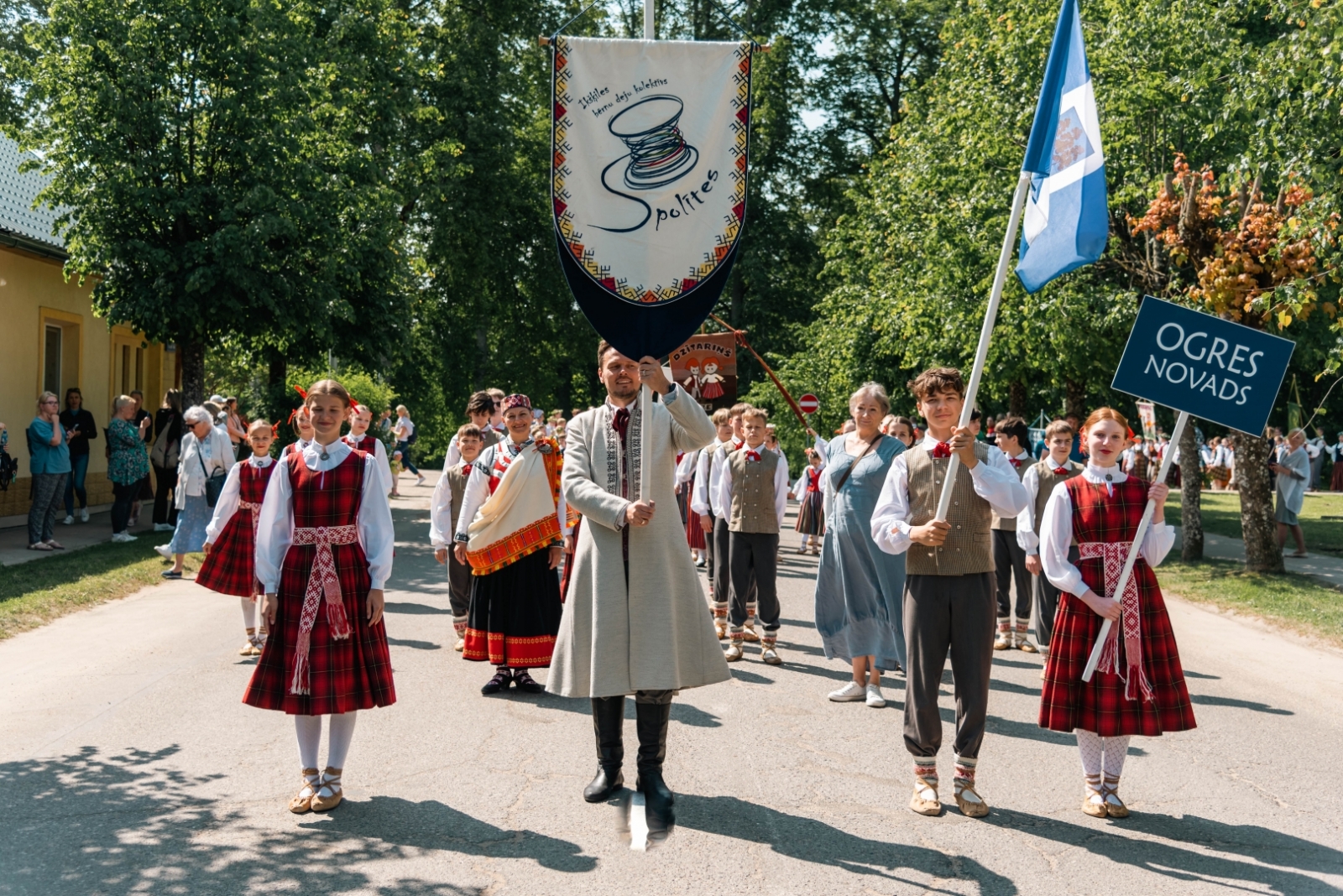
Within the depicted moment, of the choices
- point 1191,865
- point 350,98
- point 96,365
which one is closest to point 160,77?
point 350,98

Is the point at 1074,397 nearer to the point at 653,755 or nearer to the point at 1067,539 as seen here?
the point at 1067,539

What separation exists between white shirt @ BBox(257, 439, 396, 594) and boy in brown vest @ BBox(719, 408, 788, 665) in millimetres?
4436

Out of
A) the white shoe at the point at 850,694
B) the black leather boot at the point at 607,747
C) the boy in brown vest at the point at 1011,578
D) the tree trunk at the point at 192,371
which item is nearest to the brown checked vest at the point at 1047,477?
the boy in brown vest at the point at 1011,578

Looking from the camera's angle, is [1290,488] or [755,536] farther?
[1290,488]

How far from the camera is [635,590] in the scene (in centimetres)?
544

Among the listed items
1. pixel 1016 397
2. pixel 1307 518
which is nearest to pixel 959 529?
pixel 1016 397

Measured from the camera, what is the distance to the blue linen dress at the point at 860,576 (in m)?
8.05

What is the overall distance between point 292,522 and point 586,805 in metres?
1.89

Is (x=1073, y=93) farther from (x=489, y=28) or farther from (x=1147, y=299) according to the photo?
(x=489, y=28)

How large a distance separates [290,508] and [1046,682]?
142 inches

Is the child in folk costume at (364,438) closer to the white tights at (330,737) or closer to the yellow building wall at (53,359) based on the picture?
the white tights at (330,737)

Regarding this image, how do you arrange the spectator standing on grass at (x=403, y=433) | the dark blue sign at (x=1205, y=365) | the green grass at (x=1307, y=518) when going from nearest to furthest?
the dark blue sign at (x=1205, y=365) → the green grass at (x=1307, y=518) → the spectator standing on grass at (x=403, y=433)

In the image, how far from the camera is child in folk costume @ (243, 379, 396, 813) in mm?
5477

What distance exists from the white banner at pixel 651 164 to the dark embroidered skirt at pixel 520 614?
306 cm
